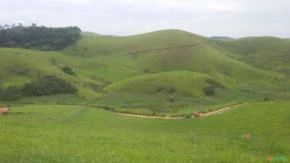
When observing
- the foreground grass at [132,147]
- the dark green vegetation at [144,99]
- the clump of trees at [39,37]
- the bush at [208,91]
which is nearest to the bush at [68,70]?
the dark green vegetation at [144,99]

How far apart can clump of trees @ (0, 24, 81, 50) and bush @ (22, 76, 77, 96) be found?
59.9 metres

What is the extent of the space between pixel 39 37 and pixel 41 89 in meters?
71.8

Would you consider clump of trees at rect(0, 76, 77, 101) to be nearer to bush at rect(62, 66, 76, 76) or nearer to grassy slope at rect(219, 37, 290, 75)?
bush at rect(62, 66, 76, 76)

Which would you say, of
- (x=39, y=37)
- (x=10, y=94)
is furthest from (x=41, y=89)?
(x=39, y=37)

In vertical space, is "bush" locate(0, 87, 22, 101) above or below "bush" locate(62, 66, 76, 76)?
below

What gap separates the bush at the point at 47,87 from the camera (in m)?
93.4

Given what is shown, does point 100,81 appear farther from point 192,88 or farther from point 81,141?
point 81,141

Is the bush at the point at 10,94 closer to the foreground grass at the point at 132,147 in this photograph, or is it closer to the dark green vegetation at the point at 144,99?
the dark green vegetation at the point at 144,99

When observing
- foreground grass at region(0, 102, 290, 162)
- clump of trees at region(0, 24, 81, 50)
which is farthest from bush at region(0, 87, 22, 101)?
clump of trees at region(0, 24, 81, 50)

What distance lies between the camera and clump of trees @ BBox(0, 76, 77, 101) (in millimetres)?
90863

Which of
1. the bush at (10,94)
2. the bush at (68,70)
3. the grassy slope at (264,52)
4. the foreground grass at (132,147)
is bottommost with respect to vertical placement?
the bush at (10,94)

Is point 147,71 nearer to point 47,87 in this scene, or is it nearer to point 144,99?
point 47,87

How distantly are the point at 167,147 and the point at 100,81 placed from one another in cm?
9010

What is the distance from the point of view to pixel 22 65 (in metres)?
108
